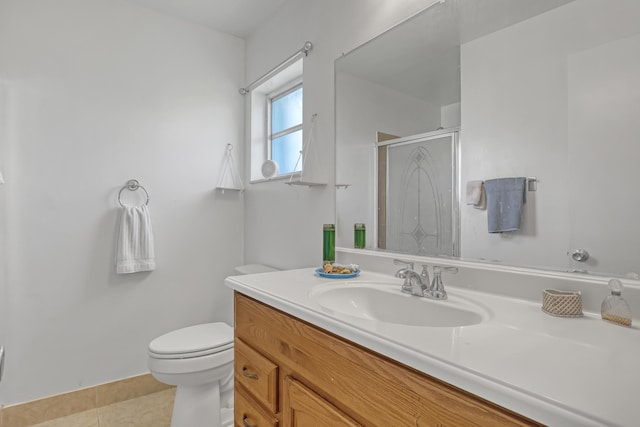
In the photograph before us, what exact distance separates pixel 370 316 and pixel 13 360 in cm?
198

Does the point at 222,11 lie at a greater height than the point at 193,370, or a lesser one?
greater

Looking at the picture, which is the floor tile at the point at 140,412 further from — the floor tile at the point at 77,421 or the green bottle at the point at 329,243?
the green bottle at the point at 329,243

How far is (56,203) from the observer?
1.87 meters

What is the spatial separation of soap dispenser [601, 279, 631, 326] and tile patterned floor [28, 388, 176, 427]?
81.2 inches

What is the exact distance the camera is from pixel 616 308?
74 centimetres

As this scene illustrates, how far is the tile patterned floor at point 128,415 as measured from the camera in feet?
5.92

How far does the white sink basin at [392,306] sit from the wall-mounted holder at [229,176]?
157cm

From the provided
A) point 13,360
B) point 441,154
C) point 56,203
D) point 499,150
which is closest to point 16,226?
point 56,203

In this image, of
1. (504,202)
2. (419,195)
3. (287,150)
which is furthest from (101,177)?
(504,202)

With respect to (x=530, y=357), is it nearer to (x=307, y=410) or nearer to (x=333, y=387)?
(x=333, y=387)

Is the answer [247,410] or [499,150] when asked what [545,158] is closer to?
[499,150]

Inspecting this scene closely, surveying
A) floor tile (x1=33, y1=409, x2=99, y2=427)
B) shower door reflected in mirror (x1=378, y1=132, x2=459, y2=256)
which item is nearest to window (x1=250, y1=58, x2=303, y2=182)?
shower door reflected in mirror (x1=378, y1=132, x2=459, y2=256)

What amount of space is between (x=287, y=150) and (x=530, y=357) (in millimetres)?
2078

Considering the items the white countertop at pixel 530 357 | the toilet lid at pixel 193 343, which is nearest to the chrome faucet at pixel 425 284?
the white countertop at pixel 530 357
